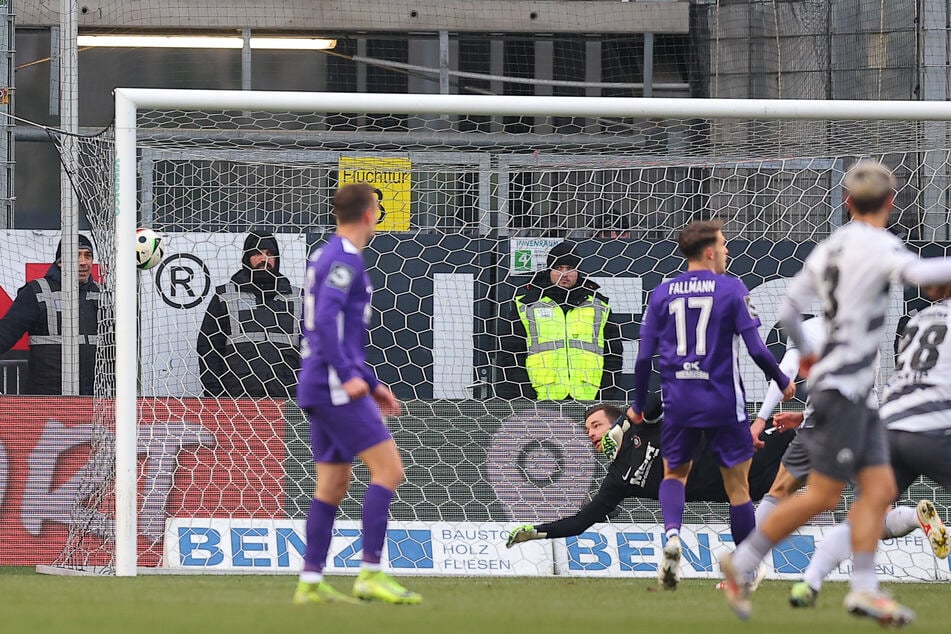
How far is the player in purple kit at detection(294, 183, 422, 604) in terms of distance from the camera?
6.21 metres

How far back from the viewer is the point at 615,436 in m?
8.85

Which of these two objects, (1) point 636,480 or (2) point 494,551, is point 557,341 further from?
(1) point 636,480

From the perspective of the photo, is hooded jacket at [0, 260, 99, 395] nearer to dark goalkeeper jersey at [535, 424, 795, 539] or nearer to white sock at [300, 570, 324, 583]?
dark goalkeeper jersey at [535, 424, 795, 539]

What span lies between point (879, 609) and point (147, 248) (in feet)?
19.1

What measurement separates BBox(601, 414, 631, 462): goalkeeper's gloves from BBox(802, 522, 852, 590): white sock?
2.43 meters

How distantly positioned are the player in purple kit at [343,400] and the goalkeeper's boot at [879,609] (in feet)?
6.20

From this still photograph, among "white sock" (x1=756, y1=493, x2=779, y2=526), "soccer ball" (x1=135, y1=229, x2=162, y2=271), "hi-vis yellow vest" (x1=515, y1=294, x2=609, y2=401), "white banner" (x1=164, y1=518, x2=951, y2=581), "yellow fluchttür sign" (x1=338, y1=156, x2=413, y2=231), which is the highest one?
"yellow fluchttür sign" (x1=338, y1=156, x2=413, y2=231)

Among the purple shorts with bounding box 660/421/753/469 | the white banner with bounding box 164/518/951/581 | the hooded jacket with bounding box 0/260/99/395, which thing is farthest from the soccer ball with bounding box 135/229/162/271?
the purple shorts with bounding box 660/421/753/469

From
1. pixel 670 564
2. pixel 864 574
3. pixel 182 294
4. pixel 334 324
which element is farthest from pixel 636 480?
pixel 182 294

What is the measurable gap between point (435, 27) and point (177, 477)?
7.61 metres

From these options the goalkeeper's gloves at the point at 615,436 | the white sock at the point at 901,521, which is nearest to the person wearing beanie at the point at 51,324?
the goalkeeper's gloves at the point at 615,436

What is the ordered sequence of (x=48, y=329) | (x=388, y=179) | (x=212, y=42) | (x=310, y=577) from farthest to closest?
1. (x=212, y=42)
2. (x=388, y=179)
3. (x=48, y=329)
4. (x=310, y=577)

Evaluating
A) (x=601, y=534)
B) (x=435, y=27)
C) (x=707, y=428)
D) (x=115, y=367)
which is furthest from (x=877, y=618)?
(x=435, y=27)

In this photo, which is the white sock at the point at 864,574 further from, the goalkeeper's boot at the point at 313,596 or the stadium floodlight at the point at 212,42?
the stadium floodlight at the point at 212,42
